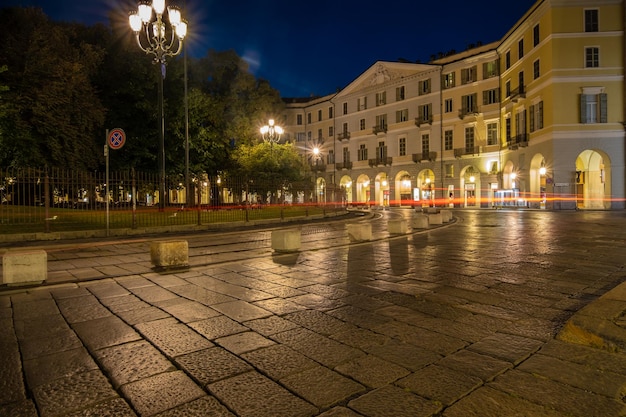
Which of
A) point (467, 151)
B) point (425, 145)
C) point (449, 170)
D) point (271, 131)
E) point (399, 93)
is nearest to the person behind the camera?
point (271, 131)

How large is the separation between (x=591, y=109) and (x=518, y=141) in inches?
259

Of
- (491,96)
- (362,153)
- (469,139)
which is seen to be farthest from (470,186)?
(362,153)

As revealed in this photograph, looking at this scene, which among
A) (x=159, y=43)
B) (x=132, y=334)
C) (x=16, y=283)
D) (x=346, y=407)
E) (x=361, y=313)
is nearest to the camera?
(x=346, y=407)

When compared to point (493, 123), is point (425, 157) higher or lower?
lower

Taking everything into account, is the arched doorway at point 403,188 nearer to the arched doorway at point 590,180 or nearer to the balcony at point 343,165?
the balcony at point 343,165

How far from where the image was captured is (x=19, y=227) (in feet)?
54.6

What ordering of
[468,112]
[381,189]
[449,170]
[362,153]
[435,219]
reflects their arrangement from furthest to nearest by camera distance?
[362,153] < [381,189] < [449,170] < [468,112] < [435,219]

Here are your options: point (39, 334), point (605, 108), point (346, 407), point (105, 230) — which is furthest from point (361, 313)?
point (605, 108)

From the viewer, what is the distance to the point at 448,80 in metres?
49.8

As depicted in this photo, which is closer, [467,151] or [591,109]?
[591,109]

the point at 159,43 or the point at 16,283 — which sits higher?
the point at 159,43

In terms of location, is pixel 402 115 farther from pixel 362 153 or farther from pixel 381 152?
pixel 362 153

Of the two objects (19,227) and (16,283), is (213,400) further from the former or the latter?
(19,227)

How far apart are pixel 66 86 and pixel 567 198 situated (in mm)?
35110
